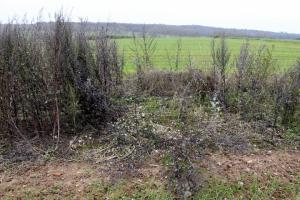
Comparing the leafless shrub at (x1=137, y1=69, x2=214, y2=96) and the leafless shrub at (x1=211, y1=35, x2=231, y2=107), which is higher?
the leafless shrub at (x1=211, y1=35, x2=231, y2=107)

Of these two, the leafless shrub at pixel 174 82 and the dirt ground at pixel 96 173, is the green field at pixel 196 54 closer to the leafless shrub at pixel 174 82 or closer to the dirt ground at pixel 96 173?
the leafless shrub at pixel 174 82

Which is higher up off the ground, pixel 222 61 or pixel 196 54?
pixel 222 61

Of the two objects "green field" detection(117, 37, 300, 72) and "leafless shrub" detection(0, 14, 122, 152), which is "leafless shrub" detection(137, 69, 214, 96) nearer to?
"green field" detection(117, 37, 300, 72)

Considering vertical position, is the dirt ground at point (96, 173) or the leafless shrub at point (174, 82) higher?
the leafless shrub at point (174, 82)

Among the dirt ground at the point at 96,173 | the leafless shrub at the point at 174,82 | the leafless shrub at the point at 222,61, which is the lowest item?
the dirt ground at the point at 96,173

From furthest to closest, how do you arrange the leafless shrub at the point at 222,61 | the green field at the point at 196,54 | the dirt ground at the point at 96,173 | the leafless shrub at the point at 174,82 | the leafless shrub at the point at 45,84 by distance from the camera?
the green field at the point at 196,54, the leafless shrub at the point at 174,82, the leafless shrub at the point at 222,61, the leafless shrub at the point at 45,84, the dirt ground at the point at 96,173

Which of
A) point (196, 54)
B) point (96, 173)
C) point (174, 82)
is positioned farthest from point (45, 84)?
point (196, 54)

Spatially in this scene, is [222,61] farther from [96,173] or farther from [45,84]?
[96,173]

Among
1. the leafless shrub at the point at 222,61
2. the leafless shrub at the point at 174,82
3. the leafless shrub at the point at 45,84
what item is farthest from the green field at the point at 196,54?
the leafless shrub at the point at 45,84

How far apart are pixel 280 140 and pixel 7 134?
4453 millimetres

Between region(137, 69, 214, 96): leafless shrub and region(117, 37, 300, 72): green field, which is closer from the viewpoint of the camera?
region(137, 69, 214, 96): leafless shrub

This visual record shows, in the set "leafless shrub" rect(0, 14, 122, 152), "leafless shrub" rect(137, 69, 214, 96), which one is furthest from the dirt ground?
"leafless shrub" rect(137, 69, 214, 96)

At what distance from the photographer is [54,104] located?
21.4ft

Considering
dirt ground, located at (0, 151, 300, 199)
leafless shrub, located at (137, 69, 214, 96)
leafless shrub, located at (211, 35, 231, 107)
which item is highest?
leafless shrub, located at (211, 35, 231, 107)
